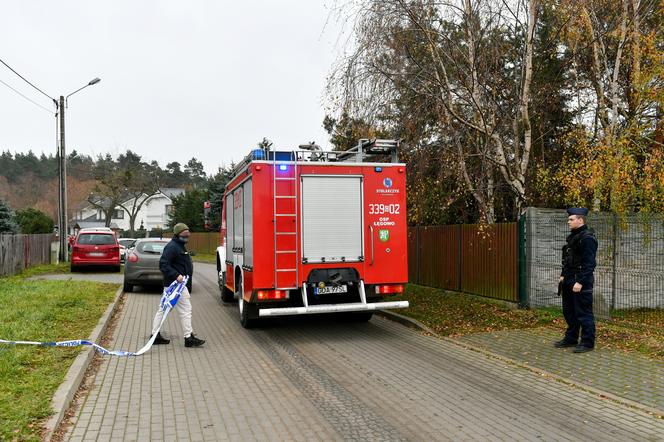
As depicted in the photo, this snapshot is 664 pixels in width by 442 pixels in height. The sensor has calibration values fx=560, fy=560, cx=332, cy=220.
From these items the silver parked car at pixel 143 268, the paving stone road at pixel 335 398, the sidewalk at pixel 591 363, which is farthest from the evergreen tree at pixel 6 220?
the sidewalk at pixel 591 363

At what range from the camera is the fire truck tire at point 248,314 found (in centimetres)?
988

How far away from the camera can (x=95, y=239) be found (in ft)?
74.4

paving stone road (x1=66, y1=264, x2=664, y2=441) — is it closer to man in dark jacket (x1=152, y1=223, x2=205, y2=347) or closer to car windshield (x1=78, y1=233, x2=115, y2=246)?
man in dark jacket (x1=152, y1=223, x2=205, y2=347)

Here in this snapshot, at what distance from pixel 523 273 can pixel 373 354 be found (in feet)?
15.9

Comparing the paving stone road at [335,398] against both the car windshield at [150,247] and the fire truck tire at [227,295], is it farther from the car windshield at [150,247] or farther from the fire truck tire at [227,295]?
the car windshield at [150,247]

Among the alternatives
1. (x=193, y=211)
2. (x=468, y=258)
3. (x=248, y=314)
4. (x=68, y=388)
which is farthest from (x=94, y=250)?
(x=193, y=211)

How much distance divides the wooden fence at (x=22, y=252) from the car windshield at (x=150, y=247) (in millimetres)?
6964

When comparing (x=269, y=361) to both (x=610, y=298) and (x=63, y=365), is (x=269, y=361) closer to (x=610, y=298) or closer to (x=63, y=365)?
(x=63, y=365)

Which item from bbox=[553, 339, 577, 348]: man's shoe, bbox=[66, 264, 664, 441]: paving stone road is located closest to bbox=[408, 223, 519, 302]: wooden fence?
bbox=[553, 339, 577, 348]: man's shoe

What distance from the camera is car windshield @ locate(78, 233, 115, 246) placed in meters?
22.5

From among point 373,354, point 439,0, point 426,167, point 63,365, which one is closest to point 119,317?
point 63,365

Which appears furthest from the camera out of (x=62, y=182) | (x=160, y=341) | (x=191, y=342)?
(x=62, y=182)

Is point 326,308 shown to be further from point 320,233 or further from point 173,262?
point 173,262

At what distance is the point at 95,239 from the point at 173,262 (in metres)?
15.8
